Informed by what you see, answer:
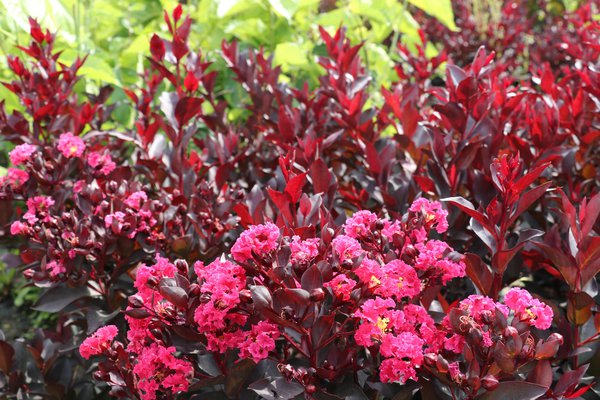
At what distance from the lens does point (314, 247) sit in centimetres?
123

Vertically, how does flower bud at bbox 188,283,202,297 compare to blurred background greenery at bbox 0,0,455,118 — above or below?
below

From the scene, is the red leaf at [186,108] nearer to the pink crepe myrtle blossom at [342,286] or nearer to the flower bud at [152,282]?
the flower bud at [152,282]

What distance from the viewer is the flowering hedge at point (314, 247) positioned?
1219mm

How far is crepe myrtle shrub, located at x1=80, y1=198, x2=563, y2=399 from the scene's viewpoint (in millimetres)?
1177

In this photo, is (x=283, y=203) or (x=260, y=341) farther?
Result: (x=283, y=203)

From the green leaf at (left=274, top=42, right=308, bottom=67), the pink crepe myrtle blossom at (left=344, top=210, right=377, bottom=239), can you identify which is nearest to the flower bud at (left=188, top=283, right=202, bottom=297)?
the pink crepe myrtle blossom at (left=344, top=210, right=377, bottom=239)

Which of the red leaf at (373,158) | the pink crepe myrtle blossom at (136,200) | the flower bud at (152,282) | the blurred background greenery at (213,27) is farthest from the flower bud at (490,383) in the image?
the blurred background greenery at (213,27)

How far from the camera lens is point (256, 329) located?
4.13 feet

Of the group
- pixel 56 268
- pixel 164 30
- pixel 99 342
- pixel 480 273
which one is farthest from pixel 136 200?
pixel 164 30


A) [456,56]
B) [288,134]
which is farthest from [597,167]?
[456,56]

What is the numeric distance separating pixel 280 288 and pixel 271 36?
2.45m

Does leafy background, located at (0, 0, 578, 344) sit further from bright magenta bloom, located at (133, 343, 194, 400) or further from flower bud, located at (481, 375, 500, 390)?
flower bud, located at (481, 375, 500, 390)

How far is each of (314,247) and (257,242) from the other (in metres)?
0.11

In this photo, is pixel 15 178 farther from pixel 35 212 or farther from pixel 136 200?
pixel 136 200
